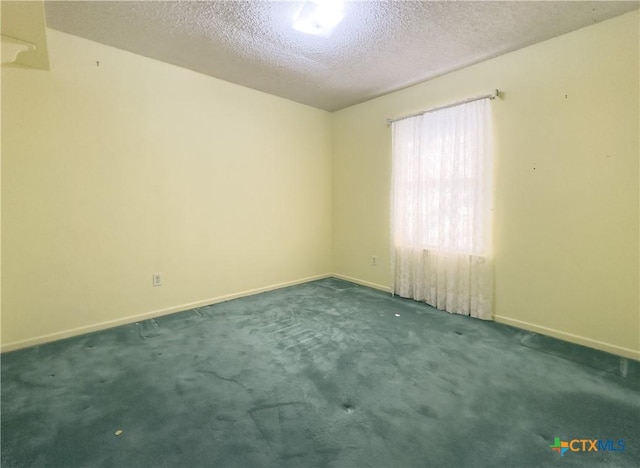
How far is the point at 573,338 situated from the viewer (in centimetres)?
249

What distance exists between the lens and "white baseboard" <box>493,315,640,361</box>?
2248 millimetres

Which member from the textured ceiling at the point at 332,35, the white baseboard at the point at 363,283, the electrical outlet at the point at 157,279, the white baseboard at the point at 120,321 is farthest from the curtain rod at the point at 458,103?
the electrical outlet at the point at 157,279

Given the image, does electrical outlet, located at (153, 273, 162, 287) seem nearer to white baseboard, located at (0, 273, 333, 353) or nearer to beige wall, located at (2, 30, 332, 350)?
beige wall, located at (2, 30, 332, 350)

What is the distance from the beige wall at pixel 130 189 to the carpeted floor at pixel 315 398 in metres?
0.40

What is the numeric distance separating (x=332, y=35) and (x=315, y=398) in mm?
2731

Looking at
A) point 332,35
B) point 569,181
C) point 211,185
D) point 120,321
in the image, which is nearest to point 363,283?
point 211,185

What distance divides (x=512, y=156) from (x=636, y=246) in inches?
45.0

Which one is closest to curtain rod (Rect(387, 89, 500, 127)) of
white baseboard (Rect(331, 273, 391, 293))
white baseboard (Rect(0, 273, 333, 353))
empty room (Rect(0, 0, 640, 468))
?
empty room (Rect(0, 0, 640, 468))

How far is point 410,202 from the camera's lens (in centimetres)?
355

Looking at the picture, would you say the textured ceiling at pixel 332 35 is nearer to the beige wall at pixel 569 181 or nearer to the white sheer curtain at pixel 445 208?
the beige wall at pixel 569 181

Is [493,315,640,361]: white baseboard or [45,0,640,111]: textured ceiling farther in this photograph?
[493,315,640,361]: white baseboard

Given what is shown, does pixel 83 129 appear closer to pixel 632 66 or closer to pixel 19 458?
pixel 19 458

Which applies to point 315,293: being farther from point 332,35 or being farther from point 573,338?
point 332,35

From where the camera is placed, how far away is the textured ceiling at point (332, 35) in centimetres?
214
